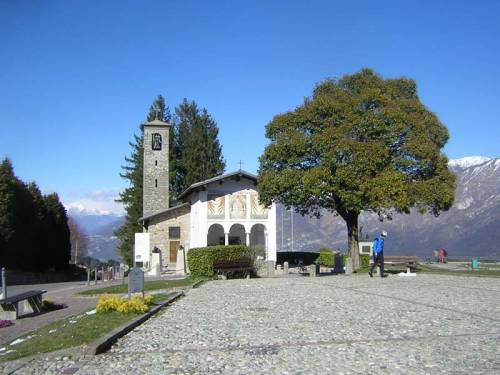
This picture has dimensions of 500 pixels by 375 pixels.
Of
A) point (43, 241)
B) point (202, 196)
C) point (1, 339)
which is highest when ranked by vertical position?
point (202, 196)

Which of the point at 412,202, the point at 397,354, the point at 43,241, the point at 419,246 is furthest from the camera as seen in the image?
the point at 419,246

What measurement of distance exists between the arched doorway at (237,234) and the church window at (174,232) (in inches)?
170

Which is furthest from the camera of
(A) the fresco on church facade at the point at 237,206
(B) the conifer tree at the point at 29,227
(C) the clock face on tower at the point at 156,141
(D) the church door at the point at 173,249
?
(C) the clock face on tower at the point at 156,141

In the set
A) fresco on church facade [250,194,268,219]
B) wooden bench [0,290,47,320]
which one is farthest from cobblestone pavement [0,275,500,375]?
fresco on church facade [250,194,268,219]

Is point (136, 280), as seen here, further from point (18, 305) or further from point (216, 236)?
point (216, 236)

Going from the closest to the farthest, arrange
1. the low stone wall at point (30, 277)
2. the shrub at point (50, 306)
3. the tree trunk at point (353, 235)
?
1. the shrub at point (50, 306)
2. the tree trunk at point (353, 235)
3. the low stone wall at point (30, 277)

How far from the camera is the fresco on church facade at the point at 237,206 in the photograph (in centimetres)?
4119

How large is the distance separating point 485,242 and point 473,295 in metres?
169

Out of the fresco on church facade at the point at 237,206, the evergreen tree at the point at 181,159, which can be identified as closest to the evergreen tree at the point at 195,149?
the evergreen tree at the point at 181,159

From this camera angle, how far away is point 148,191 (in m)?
47.6

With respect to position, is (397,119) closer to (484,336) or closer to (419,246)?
(484,336)

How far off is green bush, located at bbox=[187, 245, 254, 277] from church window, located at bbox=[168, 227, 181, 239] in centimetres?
1684

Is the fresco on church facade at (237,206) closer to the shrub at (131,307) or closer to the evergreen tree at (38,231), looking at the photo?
the evergreen tree at (38,231)

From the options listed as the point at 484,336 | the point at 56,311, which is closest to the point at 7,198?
the point at 56,311
